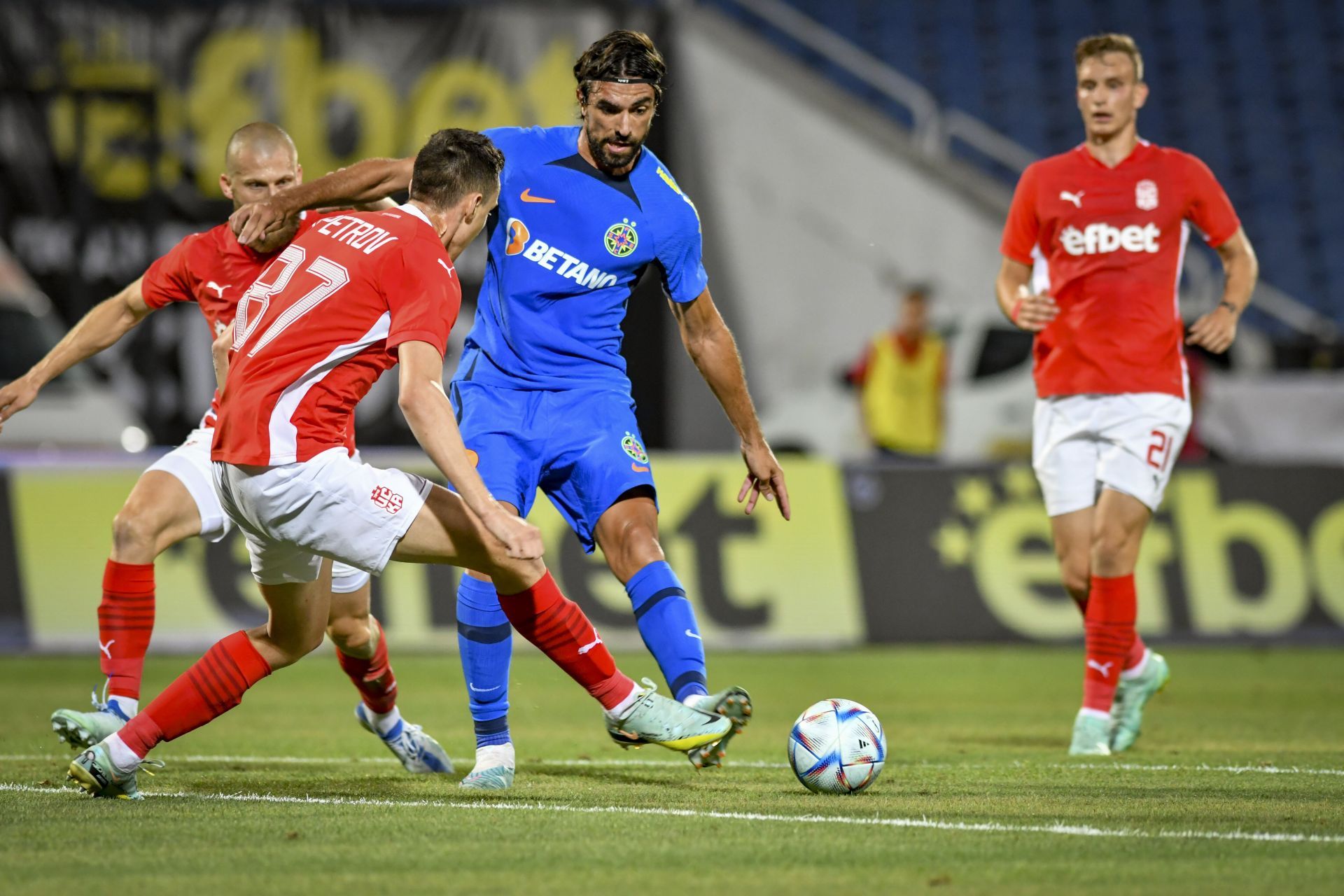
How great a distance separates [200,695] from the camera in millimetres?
5523

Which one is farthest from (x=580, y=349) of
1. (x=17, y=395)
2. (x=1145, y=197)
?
(x=1145, y=197)

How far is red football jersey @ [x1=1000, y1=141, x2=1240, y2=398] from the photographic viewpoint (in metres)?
7.44

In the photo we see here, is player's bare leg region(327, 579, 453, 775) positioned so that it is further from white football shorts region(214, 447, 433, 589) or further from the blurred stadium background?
the blurred stadium background

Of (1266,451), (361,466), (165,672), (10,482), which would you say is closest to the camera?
(361,466)

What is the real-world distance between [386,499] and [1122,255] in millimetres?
3566

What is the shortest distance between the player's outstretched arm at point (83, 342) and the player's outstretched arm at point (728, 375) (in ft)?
6.31

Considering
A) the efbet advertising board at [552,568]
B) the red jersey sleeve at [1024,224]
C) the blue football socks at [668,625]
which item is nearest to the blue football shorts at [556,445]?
the blue football socks at [668,625]

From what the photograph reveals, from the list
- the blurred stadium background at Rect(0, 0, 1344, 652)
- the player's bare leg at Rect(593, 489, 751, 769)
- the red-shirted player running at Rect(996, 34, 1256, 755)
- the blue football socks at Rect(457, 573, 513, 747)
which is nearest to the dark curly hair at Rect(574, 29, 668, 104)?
the player's bare leg at Rect(593, 489, 751, 769)

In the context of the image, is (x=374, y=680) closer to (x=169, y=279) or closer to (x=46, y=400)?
(x=169, y=279)

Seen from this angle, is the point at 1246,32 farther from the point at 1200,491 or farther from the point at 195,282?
the point at 195,282

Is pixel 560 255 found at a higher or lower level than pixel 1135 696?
higher

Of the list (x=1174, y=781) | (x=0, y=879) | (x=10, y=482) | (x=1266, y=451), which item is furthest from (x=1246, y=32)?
(x=0, y=879)

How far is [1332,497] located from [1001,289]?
568cm

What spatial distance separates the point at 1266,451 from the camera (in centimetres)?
1673
